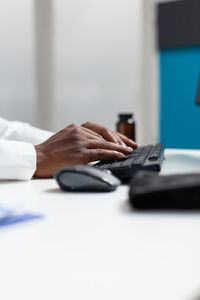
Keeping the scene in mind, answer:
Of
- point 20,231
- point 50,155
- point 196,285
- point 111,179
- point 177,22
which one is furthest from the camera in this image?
point 177,22

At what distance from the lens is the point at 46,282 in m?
0.32

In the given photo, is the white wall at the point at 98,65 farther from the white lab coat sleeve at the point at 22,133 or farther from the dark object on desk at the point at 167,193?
the dark object on desk at the point at 167,193

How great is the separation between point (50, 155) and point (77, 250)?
0.53 metres

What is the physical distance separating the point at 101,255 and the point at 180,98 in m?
2.19

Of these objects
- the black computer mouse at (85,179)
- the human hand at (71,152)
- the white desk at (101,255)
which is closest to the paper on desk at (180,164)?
the human hand at (71,152)

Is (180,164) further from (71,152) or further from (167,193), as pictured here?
(167,193)

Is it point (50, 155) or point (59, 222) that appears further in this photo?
point (50, 155)

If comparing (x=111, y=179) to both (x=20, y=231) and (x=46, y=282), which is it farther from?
(x=46, y=282)

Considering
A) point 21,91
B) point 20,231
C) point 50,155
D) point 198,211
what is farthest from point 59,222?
point 21,91

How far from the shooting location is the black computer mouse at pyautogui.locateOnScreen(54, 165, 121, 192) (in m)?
0.66

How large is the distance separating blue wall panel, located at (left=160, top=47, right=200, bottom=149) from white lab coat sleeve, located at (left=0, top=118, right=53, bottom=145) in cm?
136

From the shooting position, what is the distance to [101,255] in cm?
38

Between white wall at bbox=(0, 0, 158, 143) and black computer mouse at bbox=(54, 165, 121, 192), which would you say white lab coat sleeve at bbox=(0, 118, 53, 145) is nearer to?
black computer mouse at bbox=(54, 165, 121, 192)

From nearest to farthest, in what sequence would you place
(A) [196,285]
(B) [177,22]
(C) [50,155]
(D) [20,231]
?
1. (A) [196,285]
2. (D) [20,231]
3. (C) [50,155]
4. (B) [177,22]
